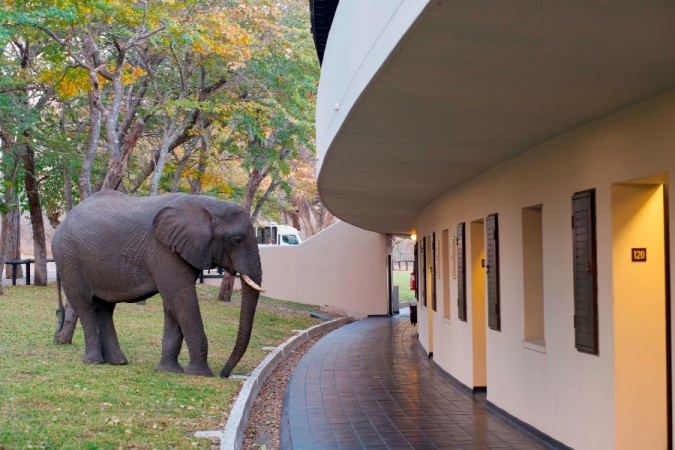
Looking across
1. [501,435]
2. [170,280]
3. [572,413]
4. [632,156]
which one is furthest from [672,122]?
[170,280]

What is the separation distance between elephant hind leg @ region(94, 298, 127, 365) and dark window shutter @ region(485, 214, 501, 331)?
16.0ft

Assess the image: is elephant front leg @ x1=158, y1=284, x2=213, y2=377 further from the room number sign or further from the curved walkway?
the room number sign

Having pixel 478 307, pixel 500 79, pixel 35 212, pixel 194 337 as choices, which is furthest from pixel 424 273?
pixel 500 79

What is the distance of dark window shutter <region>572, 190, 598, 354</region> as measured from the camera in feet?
23.0

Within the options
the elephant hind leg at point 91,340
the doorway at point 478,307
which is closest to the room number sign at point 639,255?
the doorway at point 478,307

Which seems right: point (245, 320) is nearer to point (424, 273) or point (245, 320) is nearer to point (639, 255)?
point (639, 255)

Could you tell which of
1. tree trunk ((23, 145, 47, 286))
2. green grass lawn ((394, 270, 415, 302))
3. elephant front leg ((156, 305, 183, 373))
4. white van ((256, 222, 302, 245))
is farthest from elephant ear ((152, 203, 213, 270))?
green grass lawn ((394, 270, 415, 302))

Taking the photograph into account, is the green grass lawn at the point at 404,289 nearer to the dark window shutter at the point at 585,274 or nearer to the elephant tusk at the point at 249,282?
the elephant tusk at the point at 249,282

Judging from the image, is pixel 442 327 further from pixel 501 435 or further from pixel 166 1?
pixel 166 1

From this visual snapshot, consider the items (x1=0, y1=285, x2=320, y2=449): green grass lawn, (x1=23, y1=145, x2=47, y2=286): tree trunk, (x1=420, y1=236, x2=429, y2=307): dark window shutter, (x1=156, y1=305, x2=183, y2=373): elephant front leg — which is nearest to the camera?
(x1=0, y1=285, x2=320, y2=449): green grass lawn

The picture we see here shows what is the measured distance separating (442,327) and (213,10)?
7.34 meters

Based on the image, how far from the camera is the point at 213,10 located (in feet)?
55.5

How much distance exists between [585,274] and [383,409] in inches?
165

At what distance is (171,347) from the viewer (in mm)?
11633
